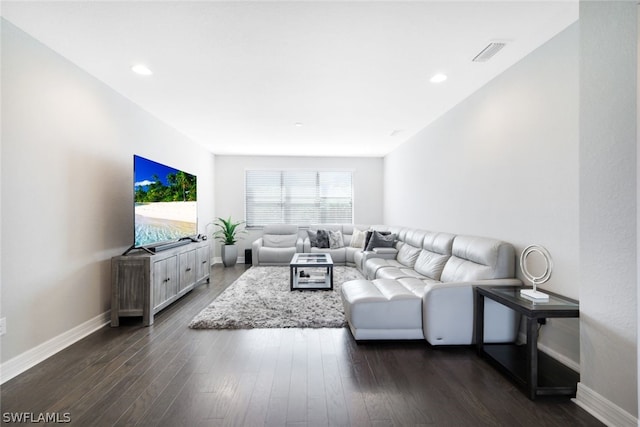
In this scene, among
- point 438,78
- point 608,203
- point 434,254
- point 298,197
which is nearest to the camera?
point 608,203

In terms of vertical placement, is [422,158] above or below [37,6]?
below

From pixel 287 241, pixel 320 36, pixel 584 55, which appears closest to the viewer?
pixel 584 55

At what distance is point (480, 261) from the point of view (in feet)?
9.48

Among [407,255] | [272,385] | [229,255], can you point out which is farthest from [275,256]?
[272,385]

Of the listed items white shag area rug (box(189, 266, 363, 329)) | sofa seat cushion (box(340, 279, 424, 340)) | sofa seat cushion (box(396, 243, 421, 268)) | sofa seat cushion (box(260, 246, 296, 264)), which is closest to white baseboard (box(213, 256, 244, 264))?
sofa seat cushion (box(260, 246, 296, 264))

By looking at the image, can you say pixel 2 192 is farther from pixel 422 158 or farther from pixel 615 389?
pixel 422 158

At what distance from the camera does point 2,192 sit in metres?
2.09

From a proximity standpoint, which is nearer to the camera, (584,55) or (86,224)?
(584,55)

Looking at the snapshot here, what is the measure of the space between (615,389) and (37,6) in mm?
4192

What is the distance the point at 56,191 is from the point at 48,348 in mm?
1299

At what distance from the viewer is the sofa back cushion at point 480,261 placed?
8.92ft

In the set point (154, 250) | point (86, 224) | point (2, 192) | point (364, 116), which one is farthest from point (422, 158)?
point (2, 192)

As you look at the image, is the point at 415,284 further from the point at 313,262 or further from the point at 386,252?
the point at 386,252

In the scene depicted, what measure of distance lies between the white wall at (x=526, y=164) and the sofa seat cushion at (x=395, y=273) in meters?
Result: 0.77
